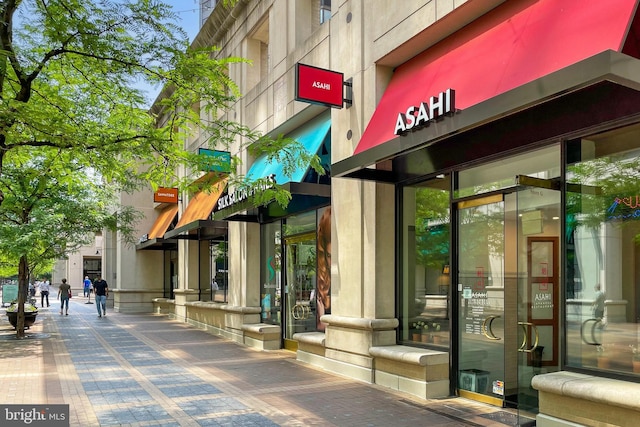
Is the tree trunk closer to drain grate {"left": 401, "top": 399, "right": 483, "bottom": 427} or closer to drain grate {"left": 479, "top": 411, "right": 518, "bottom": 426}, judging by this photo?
drain grate {"left": 401, "top": 399, "right": 483, "bottom": 427}

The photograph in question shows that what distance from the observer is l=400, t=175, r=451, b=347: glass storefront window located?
8664 millimetres

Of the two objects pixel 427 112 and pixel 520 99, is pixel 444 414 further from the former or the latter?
pixel 520 99

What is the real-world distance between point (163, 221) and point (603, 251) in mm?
24032

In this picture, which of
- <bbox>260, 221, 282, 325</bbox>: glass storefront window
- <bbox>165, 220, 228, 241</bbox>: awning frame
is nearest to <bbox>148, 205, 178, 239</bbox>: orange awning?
<bbox>165, 220, 228, 241</bbox>: awning frame

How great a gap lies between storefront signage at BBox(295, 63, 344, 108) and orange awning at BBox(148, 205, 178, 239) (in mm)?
17261

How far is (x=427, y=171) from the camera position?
897 cm

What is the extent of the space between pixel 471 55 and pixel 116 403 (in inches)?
275

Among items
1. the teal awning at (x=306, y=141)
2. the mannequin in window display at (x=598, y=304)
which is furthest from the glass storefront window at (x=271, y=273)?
the mannequin in window display at (x=598, y=304)

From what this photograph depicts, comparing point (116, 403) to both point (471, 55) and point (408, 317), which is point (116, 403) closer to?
point (408, 317)

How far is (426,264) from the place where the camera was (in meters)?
9.06

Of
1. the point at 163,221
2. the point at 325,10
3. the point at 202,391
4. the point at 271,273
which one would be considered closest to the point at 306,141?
the point at 325,10

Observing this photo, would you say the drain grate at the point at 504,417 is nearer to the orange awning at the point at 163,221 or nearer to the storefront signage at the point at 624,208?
the storefront signage at the point at 624,208

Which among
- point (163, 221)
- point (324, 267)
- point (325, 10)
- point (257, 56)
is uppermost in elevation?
point (257, 56)

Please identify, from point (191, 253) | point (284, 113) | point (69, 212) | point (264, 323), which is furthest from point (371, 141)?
point (191, 253)
